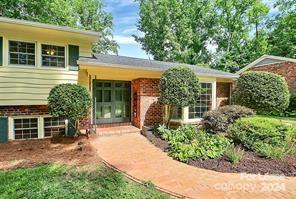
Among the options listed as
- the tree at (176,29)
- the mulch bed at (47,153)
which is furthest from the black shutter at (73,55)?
the tree at (176,29)

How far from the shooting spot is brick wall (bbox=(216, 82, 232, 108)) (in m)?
12.4

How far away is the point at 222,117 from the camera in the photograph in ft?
26.2

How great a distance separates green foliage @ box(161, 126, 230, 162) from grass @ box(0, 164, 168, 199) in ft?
6.59

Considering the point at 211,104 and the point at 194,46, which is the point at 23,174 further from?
the point at 194,46

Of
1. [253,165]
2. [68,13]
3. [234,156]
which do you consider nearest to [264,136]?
[253,165]

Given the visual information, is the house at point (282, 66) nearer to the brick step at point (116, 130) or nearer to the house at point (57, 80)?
the house at point (57, 80)

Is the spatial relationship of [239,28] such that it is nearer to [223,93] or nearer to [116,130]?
[223,93]

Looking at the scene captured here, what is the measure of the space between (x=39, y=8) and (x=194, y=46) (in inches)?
696

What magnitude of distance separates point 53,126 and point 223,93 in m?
9.04

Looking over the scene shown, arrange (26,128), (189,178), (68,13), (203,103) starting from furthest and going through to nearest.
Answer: (68,13) < (203,103) < (26,128) < (189,178)

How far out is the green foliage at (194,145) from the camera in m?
6.06

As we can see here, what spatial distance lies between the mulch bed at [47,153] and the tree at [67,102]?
101 centimetres

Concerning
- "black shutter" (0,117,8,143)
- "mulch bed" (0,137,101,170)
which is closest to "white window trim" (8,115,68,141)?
"black shutter" (0,117,8,143)

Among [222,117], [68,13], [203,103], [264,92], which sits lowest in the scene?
[222,117]
